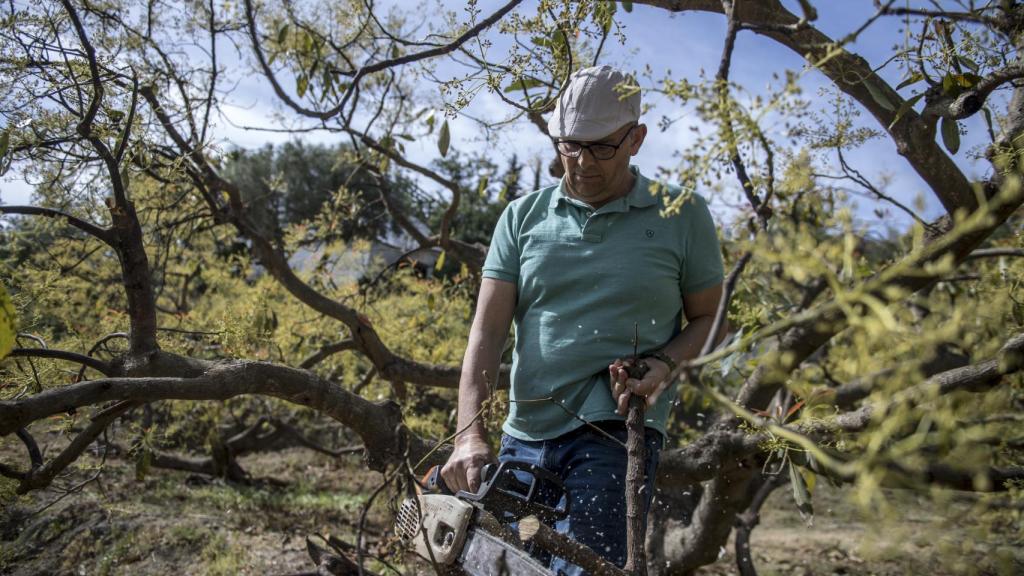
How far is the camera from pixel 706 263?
2.17 metres

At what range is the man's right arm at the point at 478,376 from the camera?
1944 millimetres

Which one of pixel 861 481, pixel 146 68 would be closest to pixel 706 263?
pixel 861 481

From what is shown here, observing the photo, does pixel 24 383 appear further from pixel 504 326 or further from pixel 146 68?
pixel 146 68

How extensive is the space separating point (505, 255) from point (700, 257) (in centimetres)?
58

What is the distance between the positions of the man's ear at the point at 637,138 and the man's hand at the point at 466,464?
0.95 meters

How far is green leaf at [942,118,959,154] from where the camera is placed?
206 centimetres

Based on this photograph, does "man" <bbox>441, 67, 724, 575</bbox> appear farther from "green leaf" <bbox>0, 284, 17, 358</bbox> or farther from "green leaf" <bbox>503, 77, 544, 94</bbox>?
"green leaf" <bbox>0, 284, 17, 358</bbox>

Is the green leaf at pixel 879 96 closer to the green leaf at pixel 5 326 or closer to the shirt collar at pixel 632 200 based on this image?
the shirt collar at pixel 632 200

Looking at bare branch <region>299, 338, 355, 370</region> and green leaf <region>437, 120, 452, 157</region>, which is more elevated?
green leaf <region>437, 120, 452, 157</region>

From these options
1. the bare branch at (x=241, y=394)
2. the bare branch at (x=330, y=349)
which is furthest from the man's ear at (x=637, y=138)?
the bare branch at (x=330, y=349)

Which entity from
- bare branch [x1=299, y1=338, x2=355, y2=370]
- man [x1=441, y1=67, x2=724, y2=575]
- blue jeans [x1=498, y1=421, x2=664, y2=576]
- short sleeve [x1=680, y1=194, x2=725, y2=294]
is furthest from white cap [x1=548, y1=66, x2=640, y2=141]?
bare branch [x1=299, y1=338, x2=355, y2=370]

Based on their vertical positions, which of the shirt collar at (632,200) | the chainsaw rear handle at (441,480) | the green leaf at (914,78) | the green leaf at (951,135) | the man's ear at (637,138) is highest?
the green leaf at (914,78)

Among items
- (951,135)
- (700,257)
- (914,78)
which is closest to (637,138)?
(700,257)

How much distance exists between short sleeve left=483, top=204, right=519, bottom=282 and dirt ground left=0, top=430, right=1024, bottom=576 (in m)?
1.53
